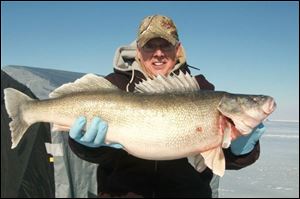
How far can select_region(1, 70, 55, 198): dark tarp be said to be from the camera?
18.1 ft

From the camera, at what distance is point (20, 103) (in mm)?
3680

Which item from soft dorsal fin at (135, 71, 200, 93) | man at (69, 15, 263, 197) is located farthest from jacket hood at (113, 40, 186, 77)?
soft dorsal fin at (135, 71, 200, 93)

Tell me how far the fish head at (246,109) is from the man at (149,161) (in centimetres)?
29

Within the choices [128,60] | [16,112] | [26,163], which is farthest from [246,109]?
[26,163]

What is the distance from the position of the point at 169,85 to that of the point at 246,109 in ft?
2.29

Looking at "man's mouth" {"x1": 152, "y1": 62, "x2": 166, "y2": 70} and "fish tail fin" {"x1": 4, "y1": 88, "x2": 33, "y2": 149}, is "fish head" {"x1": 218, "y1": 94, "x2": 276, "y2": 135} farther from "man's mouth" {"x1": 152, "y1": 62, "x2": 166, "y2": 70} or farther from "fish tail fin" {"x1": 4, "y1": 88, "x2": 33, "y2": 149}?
"fish tail fin" {"x1": 4, "y1": 88, "x2": 33, "y2": 149}

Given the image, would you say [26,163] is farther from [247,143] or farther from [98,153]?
[247,143]

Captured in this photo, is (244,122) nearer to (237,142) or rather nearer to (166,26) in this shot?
(237,142)

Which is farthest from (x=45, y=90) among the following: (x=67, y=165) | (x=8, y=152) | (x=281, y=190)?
(x=281, y=190)

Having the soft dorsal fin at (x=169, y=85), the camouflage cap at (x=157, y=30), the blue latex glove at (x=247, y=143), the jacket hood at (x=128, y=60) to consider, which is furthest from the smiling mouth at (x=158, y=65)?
the blue latex glove at (x=247, y=143)

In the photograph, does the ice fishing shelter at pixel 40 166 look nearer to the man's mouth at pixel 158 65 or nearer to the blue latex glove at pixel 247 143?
the man's mouth at pixel 158 65

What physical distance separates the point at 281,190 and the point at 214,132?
698 centimetres

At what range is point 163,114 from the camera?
3445 mm

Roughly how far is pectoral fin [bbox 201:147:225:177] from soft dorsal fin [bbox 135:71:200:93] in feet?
1.85
